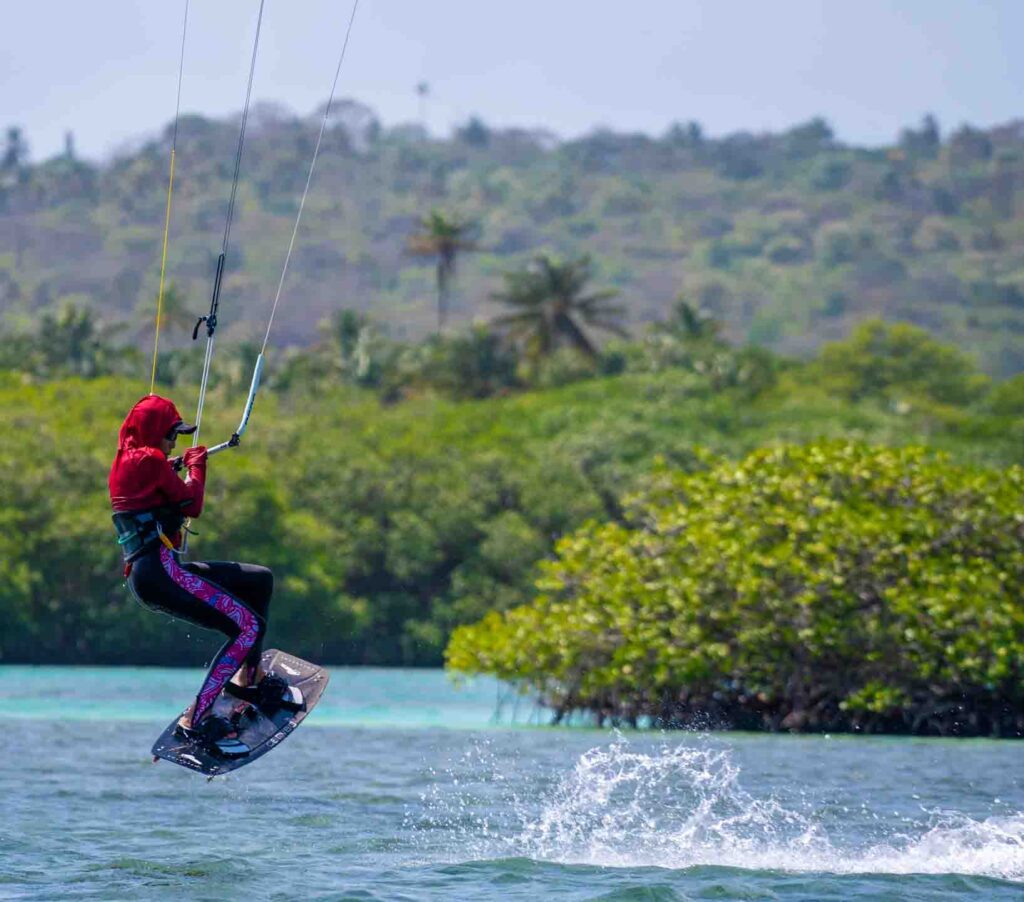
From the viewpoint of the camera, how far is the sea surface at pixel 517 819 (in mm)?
13383

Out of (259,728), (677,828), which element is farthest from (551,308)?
(259,728)

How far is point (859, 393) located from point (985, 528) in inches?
3071

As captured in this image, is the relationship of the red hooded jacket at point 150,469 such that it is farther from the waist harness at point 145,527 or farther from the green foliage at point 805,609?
the green foliage at point 805,609

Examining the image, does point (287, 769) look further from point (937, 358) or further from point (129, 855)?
point (937, 358)

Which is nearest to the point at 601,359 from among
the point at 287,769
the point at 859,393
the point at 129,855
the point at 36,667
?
the point at 859,393

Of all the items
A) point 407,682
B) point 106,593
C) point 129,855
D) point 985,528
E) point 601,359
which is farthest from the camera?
point 601,359

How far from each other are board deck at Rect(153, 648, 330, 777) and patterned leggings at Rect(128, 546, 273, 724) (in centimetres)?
26

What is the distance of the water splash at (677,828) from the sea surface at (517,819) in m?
0.03

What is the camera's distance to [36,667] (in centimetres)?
5741

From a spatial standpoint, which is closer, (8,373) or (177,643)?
(177,643)

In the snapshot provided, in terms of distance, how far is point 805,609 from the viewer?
91.9 feet

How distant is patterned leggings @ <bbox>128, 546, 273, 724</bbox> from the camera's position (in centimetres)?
1323

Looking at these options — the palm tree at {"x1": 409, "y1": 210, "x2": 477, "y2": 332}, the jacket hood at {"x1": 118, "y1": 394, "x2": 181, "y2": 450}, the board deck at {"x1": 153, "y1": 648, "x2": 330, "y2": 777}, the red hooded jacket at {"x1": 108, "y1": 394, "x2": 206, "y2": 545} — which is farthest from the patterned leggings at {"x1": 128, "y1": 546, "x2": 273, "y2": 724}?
the palm tree at {"x1": 409, "y1": 210, "x2": 477, "y2": 332}

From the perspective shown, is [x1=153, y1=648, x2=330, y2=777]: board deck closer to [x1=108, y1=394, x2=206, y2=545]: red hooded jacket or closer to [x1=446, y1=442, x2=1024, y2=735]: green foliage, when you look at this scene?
[x1=108, y1=394, x2=206, y2=545]: red hooded jacket
